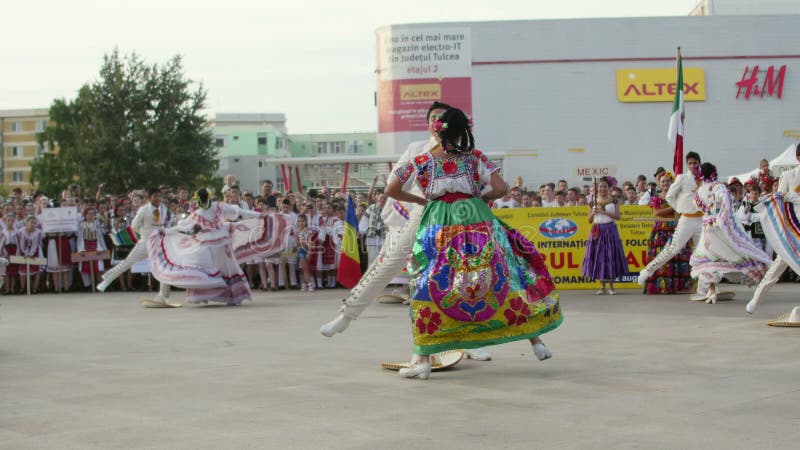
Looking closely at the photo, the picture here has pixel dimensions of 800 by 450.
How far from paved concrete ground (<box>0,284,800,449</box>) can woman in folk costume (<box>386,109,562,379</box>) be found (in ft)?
1.10

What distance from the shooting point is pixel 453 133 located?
24.0 ft

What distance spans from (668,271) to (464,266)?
28.2 ft

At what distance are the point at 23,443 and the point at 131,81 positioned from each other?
4688cm

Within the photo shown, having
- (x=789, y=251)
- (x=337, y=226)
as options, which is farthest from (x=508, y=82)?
(x=789, y=251)

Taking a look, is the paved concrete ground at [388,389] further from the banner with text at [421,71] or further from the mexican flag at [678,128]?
the banner with text at [421,71]

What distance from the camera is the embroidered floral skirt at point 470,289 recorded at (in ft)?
23.1

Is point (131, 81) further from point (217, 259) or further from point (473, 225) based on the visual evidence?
point (473, 225)

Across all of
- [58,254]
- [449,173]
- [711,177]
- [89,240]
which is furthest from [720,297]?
[58,254]

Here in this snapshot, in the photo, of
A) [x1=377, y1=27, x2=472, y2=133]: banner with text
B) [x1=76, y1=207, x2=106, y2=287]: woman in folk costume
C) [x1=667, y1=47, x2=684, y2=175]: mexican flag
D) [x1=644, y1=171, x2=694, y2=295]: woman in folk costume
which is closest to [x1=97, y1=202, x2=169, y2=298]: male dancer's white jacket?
[x1=76, y1=207, x2=106, y2=287]: woman in folk costume

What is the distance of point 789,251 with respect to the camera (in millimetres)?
9703

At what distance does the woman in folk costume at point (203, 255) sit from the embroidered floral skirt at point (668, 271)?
225 inches

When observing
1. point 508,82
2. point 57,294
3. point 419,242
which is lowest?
point 57,294

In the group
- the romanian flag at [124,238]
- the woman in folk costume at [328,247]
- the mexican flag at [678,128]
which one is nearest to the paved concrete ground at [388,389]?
the mexican flag at [678,128]

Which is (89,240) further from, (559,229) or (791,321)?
(791,321)
